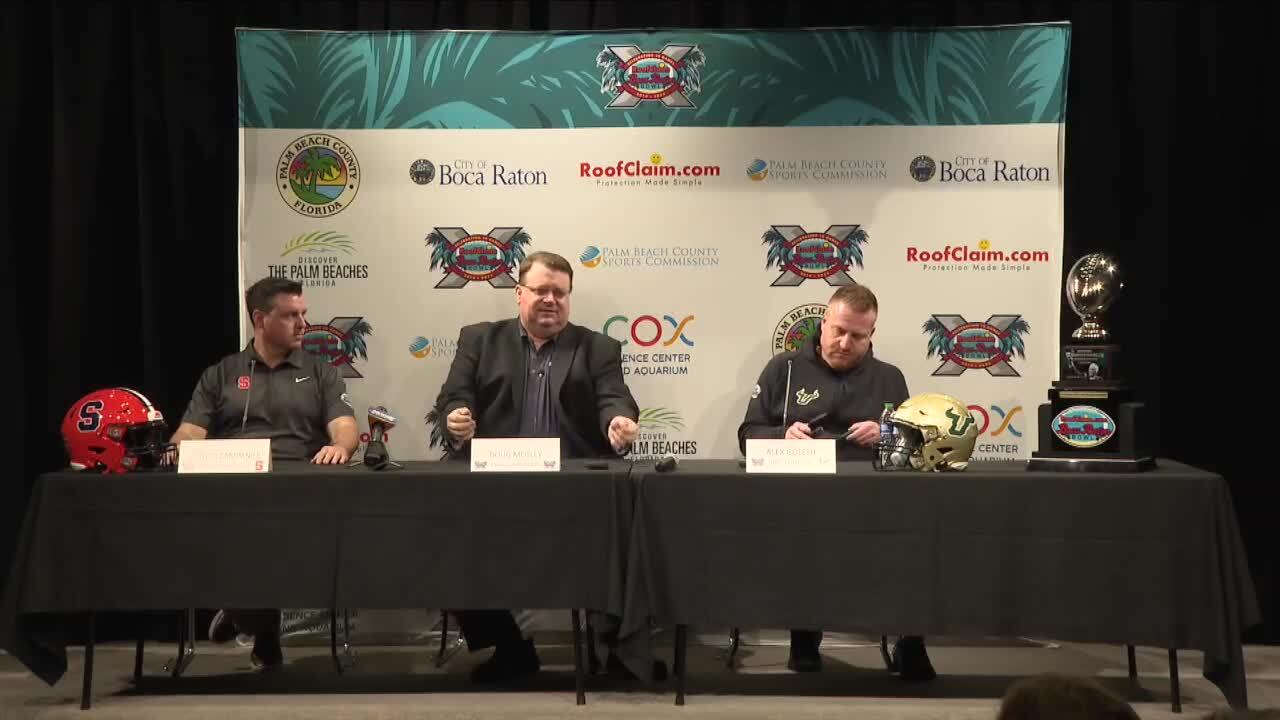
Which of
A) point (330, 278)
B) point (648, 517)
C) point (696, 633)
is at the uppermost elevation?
point (330, 278)

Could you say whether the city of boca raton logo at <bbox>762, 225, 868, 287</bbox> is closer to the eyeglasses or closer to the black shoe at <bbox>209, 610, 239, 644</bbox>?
the eyeglasses

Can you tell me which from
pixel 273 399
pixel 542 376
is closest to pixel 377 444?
pixel 273 399

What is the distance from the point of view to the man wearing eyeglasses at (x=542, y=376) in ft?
14.6

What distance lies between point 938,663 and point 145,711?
8.96 feet

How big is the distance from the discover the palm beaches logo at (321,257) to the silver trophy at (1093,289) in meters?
2.75

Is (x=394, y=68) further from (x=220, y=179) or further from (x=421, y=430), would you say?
(x=421, y=430)

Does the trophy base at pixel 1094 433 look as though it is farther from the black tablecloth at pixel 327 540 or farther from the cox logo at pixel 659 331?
the cox logo at pixel 659 331

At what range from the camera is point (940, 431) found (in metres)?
3.57

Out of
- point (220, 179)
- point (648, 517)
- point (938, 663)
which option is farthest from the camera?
point (220, 179)

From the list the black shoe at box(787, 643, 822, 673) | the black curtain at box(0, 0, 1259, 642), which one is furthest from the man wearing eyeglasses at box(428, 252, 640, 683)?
the black curtain at box(0, 0, 1259, 642)

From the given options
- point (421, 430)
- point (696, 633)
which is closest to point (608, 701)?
point (696, 633)

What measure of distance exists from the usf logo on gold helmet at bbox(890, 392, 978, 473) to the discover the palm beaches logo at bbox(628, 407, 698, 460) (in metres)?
1.34

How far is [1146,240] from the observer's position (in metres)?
4.91

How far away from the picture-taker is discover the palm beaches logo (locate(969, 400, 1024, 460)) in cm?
473
